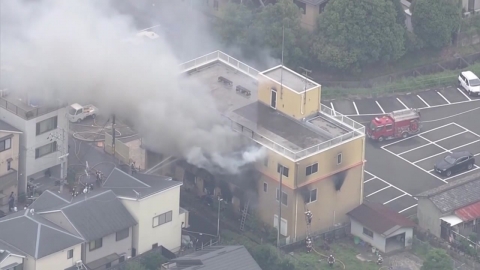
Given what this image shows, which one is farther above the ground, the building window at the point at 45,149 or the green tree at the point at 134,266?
the building window at the point at 45,149

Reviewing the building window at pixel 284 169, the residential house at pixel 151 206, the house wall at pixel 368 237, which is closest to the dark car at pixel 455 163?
the house wall at pixel 368 237

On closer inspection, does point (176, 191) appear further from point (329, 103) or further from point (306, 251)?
point (329, 103)

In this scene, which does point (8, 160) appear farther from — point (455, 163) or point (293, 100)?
point (455, 163)

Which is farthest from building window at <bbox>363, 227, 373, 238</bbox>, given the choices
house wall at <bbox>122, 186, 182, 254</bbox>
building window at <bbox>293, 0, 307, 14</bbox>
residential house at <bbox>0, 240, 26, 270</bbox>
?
building window at <bbox>293, 0, 307, 14</bbox>

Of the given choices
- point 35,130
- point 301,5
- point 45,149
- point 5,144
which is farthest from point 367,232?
point 301,5

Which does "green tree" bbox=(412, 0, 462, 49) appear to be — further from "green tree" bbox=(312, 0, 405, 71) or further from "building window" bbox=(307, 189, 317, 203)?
"building window" bbox=(307, 189, 317, 203)

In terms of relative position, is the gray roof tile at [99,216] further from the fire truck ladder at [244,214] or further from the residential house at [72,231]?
the fire truck ladder at [244,214]
